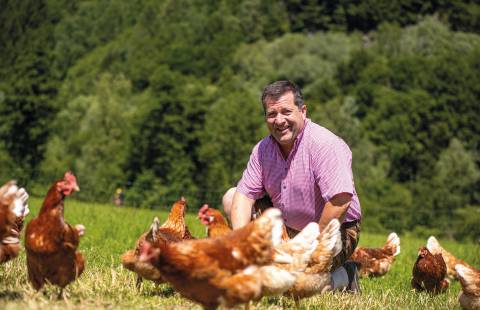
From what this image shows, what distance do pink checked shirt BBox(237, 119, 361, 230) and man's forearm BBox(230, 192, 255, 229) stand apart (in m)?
0.07

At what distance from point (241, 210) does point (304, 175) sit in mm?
798

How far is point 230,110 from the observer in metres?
40.8

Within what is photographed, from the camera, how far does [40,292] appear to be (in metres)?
4.89

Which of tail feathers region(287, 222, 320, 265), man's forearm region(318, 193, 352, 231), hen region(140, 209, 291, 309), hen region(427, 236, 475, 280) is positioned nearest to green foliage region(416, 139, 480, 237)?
hen region(427, 236, 475, 280)

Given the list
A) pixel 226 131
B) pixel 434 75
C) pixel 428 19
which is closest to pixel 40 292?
pixel 226 131

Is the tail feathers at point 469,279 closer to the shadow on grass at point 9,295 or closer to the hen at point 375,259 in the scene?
the hen at point 375,259

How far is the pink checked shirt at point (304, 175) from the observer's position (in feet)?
19.1

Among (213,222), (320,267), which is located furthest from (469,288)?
(213,222)

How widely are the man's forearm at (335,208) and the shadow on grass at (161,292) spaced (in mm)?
1739

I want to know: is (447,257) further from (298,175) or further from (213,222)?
(213,222)

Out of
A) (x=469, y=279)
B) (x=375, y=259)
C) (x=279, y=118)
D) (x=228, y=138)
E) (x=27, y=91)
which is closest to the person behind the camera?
(x=279, y=118)

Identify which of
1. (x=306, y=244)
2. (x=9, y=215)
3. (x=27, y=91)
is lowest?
(x=27, y=91)

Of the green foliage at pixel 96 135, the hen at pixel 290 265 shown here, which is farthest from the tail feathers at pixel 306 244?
the green foliage at pixel 96 135

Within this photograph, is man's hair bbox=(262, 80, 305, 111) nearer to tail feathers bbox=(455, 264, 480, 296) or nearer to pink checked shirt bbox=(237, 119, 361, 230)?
pink checked shirt bbox=(237, 119, 361, 230)
